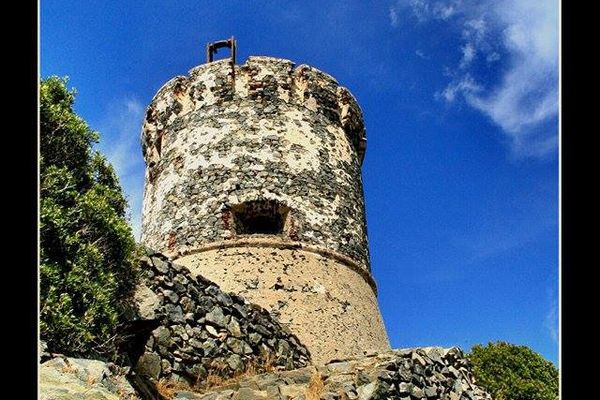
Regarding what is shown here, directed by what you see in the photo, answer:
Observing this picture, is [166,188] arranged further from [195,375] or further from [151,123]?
[195,375]

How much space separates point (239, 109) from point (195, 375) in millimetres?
5321

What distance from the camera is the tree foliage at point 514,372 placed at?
13992mm

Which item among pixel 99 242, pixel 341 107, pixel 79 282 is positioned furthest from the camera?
pixel 341 107

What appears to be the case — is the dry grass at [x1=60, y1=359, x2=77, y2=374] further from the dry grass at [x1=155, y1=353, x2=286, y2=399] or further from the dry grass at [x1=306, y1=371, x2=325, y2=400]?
the dry grass at [x1=306, y1=371, x2=325, y2=400]

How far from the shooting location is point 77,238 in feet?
18.4

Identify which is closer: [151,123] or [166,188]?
[166,188]

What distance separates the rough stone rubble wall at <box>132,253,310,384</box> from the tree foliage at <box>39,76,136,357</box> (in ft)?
1.16

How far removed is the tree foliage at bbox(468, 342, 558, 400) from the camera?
1399 cm

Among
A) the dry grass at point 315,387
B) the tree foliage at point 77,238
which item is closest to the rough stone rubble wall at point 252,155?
the tree foliage at point 77,238

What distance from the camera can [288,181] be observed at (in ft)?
33.0

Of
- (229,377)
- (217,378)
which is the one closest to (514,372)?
(229,377)

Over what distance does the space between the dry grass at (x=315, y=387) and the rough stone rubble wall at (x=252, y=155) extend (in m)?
3.93

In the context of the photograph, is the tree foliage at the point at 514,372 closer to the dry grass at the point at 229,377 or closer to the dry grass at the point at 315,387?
the dry grass at the point at 229,377
